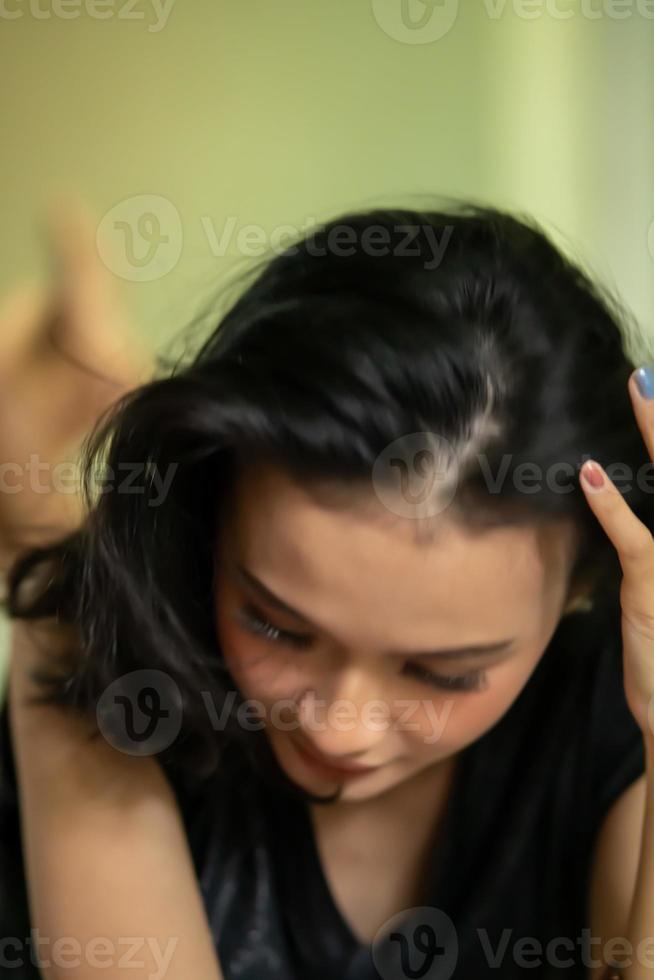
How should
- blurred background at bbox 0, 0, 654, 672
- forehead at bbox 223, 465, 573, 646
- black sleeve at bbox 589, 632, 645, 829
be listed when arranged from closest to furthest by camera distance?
forehead at bbox 223, 465, 573, 646 < black sleeve at bbox 589, 632, 645, 829 < blurred background at bbox 0, 0, 654, 672

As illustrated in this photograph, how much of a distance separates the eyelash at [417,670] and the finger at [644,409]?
0.45ft

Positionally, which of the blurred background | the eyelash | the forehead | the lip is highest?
the blurred background

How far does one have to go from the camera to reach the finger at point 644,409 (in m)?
0.46

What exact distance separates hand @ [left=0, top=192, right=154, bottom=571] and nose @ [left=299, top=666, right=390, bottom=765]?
8.6 inches

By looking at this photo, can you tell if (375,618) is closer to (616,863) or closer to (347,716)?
(347,716)

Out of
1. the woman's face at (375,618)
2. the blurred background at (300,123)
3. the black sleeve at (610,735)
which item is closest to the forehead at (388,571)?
the woman's face at (375,618)

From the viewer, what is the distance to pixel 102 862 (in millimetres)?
528

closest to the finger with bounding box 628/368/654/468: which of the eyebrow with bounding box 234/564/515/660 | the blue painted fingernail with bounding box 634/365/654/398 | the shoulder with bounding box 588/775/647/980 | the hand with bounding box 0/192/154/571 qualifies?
the blue painted fingernail with bounding box 634/365/654/398

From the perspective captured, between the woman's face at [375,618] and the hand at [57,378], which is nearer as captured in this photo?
the woman's face at [375,618]

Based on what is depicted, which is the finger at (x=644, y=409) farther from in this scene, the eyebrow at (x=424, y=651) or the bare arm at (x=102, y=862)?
the bare arm at (x=102, y=862)

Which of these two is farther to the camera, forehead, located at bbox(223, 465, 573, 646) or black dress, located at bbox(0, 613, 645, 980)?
black dress, located at bbox(0, 613, 645, 980)

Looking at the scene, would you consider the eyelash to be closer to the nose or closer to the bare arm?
the nose

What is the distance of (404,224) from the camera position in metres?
0.51

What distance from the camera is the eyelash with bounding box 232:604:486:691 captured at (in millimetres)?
471
